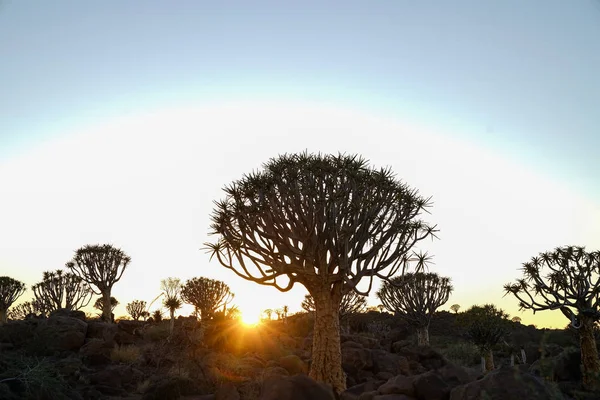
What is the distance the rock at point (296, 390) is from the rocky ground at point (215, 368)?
0.02 m

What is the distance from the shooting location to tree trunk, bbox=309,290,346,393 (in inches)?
498

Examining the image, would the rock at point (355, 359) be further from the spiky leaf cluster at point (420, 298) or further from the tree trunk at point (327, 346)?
the spiky leaf cluster at point (420, 298)

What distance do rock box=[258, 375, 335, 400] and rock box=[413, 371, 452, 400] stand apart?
1867 millimetres

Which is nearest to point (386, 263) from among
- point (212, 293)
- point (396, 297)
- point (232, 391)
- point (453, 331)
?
point (232, 391)

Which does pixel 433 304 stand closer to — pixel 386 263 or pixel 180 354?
pixel 386 263

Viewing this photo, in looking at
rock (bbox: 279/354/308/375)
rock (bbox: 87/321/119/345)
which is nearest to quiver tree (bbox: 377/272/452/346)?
rock (bbox: 279/354/308/375)

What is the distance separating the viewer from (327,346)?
12.9 metres

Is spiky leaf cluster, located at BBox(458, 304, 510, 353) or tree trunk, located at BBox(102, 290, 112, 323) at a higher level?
tree trunk, located at BBox(102, 290, 112, 323)

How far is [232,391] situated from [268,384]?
9.78 ft

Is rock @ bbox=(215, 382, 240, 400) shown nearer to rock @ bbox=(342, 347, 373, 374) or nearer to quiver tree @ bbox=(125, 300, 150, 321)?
rock @ bbox=(342, 347, 373, 374)

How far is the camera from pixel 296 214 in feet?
45.2

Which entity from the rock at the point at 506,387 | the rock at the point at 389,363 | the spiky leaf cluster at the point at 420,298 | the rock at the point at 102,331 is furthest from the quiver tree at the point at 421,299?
the rock at the point at 506,387

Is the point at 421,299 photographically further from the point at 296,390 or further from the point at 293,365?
the point at 296,390

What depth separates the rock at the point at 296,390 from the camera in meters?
7.64
